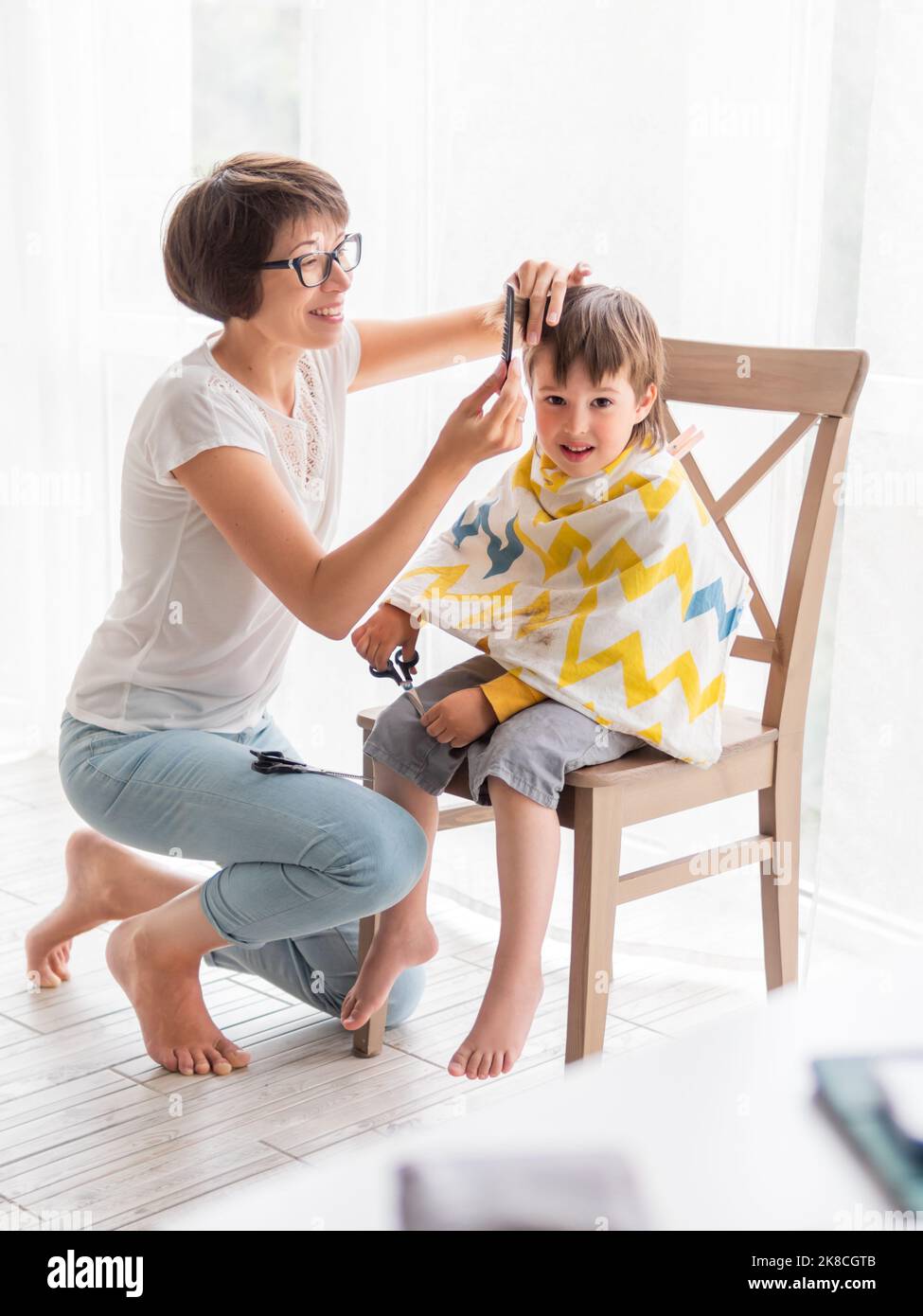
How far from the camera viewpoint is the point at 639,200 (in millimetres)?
2129

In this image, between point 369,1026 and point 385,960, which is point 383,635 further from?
point 369,1026

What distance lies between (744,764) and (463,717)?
35 centimetres

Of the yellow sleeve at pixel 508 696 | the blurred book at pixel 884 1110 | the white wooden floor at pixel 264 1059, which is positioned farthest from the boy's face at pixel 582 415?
the blurred book at pixel 884 1110

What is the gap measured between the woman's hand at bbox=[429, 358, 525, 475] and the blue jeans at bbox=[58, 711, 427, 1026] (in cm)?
41

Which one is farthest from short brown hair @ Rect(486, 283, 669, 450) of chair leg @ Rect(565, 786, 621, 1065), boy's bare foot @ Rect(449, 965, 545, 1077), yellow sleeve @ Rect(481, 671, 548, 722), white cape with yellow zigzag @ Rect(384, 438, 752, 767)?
boy's bare foot @ Rect(449, 965, 545, 1077)

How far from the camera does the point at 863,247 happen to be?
1.93 m

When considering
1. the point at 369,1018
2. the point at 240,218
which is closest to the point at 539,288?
the point at 240,218

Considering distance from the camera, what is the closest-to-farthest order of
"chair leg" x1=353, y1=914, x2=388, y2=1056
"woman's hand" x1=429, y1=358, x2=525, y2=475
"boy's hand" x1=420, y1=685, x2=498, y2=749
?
1. "woman's hand" x1=429, y1=358, x2=525, y2=475
2. "boy's hand" x1=420, y1=685, x2=498, y2=749
3. "chair leg" x1=353, y1=914, x2=388, y2=1056

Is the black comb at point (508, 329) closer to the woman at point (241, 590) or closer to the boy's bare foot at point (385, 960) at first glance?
the woman at point (241, 590)

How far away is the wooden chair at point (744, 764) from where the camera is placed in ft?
5.37

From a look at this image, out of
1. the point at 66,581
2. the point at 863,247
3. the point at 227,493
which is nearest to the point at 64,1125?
the point at 227,493

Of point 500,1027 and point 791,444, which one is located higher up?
point 791,444

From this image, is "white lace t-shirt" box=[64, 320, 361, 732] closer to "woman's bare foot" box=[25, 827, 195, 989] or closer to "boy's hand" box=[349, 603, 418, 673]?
"boy's hand" box=[349, 603, 418, 673]

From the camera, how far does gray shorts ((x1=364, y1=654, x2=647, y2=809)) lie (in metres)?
1.60
